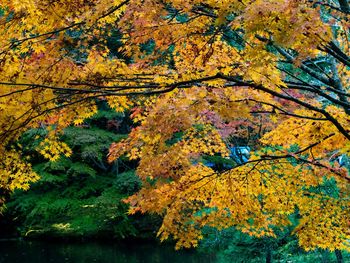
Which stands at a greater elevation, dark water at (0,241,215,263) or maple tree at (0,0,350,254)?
maple tree at (0,0,350,254)

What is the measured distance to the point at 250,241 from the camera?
8289 mm

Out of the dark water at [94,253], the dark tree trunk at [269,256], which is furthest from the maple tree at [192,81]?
the dark water at [94,253]

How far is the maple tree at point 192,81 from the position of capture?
9.99ft

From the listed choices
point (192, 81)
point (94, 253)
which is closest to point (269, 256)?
point (192, 81)

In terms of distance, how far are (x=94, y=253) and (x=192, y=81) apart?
11239 millimetres

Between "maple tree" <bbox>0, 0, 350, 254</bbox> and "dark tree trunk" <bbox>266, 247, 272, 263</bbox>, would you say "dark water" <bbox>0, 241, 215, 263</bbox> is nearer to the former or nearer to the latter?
"dark tree trunk" <bbox>266, 247, 272, 263</bbox>

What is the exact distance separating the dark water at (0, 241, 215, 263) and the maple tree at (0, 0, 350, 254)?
235 inches

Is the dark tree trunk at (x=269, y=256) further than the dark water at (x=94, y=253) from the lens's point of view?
No

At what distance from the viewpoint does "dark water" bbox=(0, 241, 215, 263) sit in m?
12.0

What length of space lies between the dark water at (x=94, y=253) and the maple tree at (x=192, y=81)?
19.6 feet

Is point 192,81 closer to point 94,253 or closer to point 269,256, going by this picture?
point 269,256

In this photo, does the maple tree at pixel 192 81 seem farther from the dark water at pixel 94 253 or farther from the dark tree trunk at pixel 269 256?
the dark water at pixel 94 253

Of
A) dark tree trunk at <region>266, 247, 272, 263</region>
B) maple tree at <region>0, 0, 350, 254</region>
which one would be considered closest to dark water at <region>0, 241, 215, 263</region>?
dark tree trunk at <region>266, 247, 272, 263</region>

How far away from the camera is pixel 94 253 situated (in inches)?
511
